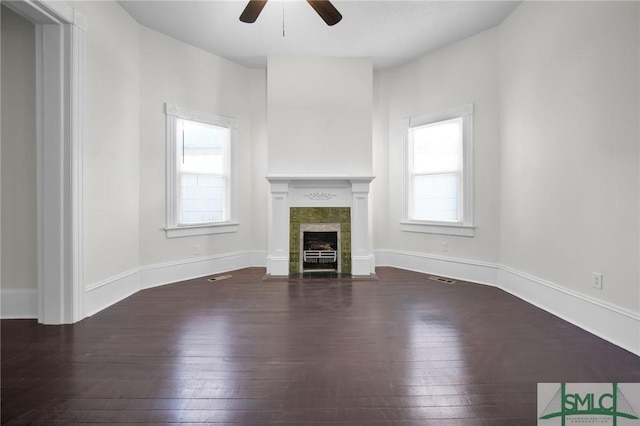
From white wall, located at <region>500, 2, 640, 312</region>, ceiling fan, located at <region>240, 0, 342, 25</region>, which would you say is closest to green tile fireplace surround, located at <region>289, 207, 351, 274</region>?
white wall, located at <region>500, 2, 640, 312</region>

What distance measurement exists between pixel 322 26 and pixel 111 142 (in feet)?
8.78

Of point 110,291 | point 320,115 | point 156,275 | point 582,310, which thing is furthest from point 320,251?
point 582,310

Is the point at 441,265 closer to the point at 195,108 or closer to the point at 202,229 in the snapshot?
the point at 202,229

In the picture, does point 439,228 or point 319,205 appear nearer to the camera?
point 439,228

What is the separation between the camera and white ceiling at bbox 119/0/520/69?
3410 mm

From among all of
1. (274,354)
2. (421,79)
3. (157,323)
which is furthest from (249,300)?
(421,79)

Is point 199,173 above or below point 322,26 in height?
below

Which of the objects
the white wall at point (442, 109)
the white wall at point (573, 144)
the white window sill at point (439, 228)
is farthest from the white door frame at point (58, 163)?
the white wall at point (573, 144)

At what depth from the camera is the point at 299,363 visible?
6.67ft

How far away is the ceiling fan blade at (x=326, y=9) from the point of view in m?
2.49

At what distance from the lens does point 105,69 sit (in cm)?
317

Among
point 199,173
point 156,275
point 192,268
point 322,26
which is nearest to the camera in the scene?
point 322,26

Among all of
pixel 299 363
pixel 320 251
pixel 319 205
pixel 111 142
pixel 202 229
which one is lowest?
pixel 299 363

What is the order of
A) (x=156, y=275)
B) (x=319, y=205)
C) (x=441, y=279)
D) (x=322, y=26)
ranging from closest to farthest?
1. (x=322, y=26)
2. (x=156, y=275)
3. (x=441, y=279)
4. (x=319, y=205)
